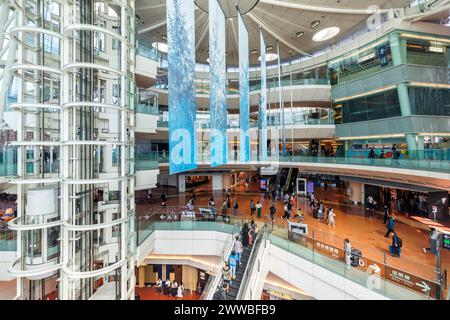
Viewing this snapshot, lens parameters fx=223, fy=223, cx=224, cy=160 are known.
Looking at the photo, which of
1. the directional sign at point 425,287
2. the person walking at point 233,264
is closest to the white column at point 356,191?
the directional sign at point 425,287

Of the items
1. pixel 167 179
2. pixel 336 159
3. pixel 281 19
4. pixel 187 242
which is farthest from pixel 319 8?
pixel 167 179

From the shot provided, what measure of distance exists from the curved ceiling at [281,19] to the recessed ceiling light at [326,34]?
46cm

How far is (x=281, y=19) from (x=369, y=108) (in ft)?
34.9

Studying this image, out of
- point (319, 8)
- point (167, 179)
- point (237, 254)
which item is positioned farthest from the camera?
point (167, 179)

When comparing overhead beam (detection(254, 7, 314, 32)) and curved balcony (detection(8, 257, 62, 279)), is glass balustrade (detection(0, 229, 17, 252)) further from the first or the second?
overhead beam (detection(254, 7, 314, 32))

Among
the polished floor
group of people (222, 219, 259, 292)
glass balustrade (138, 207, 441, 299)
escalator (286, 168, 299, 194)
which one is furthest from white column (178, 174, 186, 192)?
group of people (222, 219, 259, 292)

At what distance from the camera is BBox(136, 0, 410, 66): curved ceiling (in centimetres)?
1712

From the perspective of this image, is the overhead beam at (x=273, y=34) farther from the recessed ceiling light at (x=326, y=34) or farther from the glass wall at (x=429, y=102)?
the glass wall at (x=429, y=102)

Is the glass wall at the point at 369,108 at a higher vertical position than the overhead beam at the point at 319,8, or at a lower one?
lower

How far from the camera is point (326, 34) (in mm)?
21844

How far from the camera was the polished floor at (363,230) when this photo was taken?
8.05 meters

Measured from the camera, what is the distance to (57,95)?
30.6ft

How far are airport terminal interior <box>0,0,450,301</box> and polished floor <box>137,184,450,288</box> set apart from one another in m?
0.10

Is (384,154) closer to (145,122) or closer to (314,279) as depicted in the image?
(314,279)
